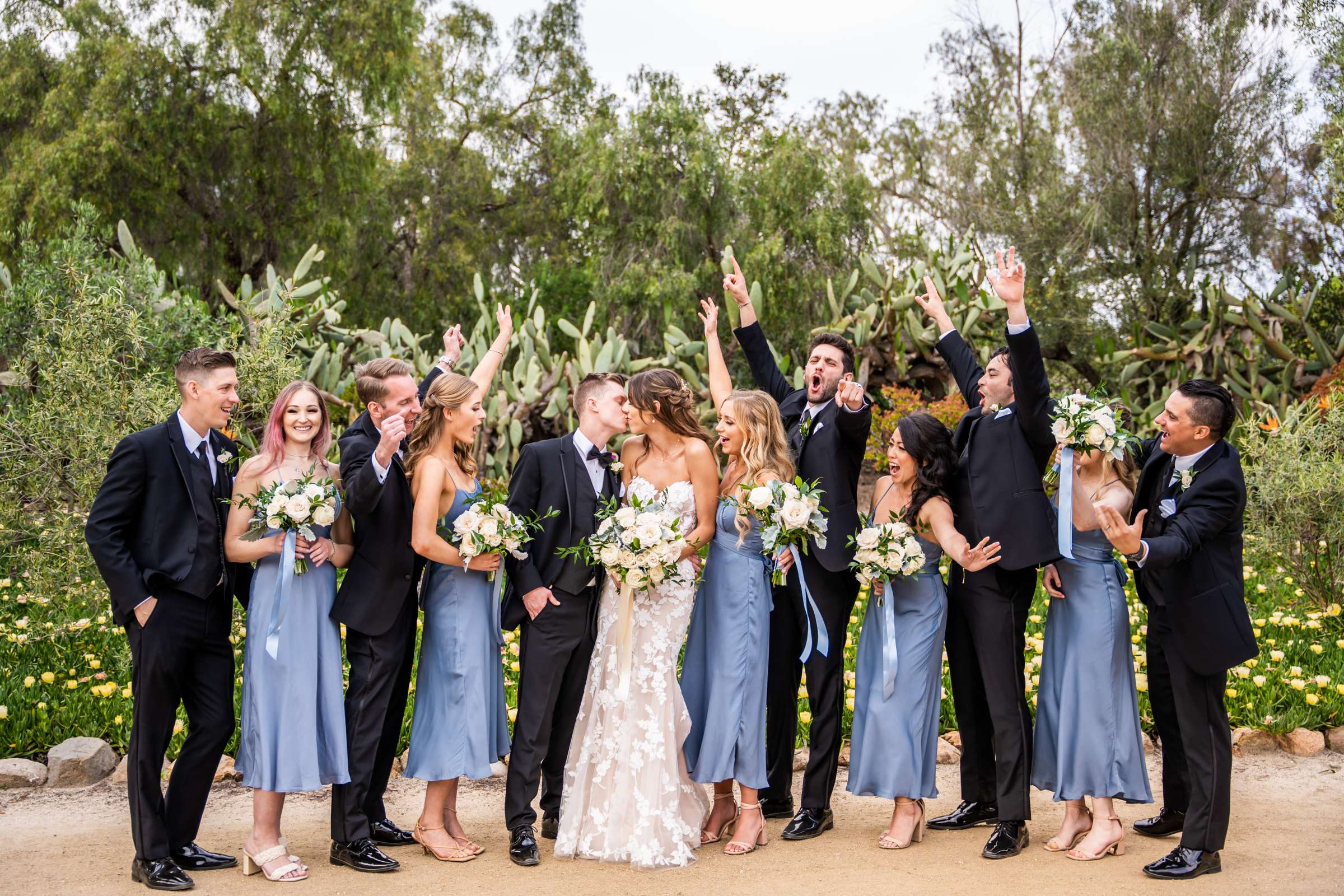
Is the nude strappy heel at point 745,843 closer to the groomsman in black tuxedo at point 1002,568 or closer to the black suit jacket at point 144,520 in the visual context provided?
the groomsman in black tuxedo at point 1002,568

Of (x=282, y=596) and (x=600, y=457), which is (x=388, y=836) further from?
(x=600, y=457)

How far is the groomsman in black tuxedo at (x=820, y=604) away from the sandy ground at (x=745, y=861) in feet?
0.88

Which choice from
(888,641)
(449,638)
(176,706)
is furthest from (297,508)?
(888,641)

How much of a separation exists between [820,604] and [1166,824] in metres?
1.82

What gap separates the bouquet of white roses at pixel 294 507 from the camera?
4508 millimetres

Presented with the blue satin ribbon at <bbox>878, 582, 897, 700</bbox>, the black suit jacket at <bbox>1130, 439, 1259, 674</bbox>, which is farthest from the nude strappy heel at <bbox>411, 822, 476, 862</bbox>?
the black suit jacket at <bbox>1130, 439, 1259, 674</bbox>

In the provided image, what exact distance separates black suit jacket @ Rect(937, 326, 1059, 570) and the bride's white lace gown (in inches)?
49.6

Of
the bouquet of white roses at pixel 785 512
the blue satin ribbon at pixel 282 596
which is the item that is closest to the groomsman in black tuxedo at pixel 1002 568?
the bouquet of white roses at pixel 785 512

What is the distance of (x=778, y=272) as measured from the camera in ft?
57.0

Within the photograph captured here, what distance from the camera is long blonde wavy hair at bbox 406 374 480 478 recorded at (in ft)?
16.2

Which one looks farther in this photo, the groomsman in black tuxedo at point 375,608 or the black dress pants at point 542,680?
the black dress pants at point 542,680

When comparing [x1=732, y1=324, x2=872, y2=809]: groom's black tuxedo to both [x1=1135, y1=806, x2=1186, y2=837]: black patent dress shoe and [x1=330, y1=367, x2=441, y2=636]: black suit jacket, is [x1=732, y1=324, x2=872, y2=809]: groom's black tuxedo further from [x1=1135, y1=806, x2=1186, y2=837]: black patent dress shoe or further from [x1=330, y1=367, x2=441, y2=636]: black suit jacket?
[x1=330, y1=367, x2=441, y2=636]: black suit jacket

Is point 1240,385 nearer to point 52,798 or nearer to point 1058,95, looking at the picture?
point 1058,95

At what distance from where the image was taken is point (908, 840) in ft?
16.5
